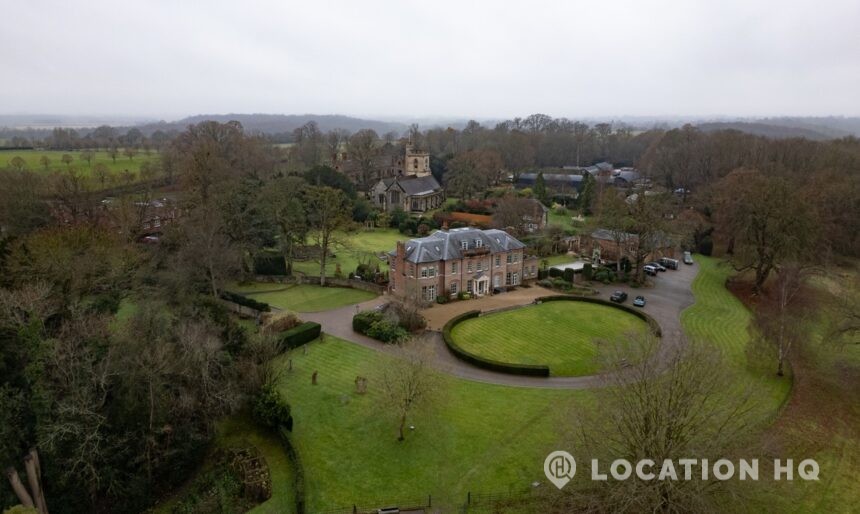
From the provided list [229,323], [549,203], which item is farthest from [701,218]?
[229,323]

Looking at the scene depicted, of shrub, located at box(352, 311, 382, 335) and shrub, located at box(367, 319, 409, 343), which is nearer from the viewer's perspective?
shrub, located at box(367, 319, 409, 343)

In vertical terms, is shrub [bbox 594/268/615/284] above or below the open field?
below

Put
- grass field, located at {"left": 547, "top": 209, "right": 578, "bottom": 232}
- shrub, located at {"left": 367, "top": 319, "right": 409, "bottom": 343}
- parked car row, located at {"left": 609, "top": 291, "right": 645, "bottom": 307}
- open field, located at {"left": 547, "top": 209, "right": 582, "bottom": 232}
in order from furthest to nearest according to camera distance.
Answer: grass field, located at {"left": 547, "top": 209, "right": 578, "bottom": 232} → open field, located at {"left": 547, "top": 209, "right": 582, "bottom": 232} → parked car row, located at {"left": 609, "top": 291, "right": 645, "bottom": 307} → shrub, located at {"left": 367, "top": 319, "right": 409, "bottom": 343}

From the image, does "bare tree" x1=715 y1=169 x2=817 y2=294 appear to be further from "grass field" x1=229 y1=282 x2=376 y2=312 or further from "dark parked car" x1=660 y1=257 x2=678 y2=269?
"grass field" x1=229 y1=282 x2=376 y2=312

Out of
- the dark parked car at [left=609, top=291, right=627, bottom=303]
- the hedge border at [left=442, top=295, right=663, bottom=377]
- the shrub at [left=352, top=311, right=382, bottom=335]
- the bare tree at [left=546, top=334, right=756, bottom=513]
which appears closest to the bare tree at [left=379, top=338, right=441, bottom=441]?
the hedge border at [left=442, top=295, right=663, bottom=377]

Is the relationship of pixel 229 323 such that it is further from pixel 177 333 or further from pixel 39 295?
pixel 39 295
